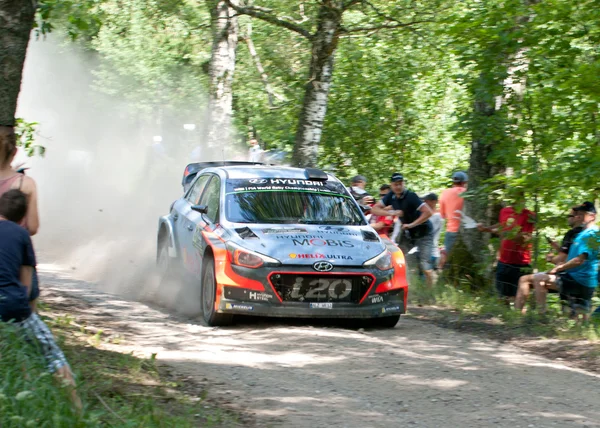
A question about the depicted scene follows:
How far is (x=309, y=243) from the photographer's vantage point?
9.89 m

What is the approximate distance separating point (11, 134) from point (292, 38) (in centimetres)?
1718

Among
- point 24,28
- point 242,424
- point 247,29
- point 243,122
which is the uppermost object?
point 247,29

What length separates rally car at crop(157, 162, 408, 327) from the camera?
965 centimetres

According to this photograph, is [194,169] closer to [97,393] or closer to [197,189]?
[197,189]

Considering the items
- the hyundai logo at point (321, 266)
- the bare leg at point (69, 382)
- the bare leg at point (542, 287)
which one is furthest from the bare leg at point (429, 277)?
the bare leg at point (69, 382)

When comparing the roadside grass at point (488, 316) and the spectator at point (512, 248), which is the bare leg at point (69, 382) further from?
the spectator at point (512, 248)

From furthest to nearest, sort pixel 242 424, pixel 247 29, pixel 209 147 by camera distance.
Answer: pixel 247 29, pixel 209 147, pixel 242 424

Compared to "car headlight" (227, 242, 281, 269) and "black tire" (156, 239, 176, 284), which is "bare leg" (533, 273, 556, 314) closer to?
"car headlight" (227, 242, 281, 269)

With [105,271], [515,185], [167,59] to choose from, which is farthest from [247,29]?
[515,185]

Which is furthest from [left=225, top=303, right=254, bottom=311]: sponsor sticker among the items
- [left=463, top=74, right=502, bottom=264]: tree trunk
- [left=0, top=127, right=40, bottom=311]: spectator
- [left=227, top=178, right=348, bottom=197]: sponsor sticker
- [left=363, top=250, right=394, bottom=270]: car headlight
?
[left=463, top=74, right=502, bottom=264]: tree trunk

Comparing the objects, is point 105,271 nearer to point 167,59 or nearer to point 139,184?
point 139,184

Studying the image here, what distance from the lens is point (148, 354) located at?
27.5 feet

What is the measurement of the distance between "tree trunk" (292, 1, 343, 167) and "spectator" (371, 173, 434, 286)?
2.50m

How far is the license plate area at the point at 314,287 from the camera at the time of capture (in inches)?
380
